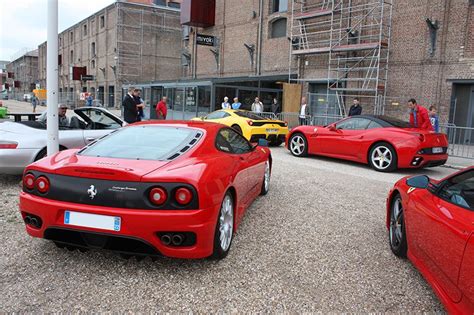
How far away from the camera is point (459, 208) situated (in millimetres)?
2863

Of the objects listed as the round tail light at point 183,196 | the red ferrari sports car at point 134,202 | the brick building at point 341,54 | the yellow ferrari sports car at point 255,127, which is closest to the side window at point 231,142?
the red ferrari sports car at point 134,202

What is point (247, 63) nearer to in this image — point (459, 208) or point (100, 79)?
point (459, 208)

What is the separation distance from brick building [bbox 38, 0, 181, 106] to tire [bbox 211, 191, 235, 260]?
41.9 metres

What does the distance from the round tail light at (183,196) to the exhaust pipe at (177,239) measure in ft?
→ 0.85

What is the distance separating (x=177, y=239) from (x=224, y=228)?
2.06 feet

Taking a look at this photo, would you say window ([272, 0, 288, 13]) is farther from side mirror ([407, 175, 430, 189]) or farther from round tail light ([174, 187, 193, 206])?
round tail light ([174, 187, 193, 206])

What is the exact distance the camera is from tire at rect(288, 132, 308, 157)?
37.6ft

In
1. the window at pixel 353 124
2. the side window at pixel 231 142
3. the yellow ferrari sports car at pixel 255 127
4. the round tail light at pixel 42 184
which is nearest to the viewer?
the round tail light at pixel 42 184

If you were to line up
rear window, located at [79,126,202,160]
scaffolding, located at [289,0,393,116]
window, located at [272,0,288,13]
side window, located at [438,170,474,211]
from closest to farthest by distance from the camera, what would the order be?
side window, located at [438,170,474,211]
rear window, located at [79,126,202,160]
scaffolding, located at [289,0,393,116]
window, located at [272,0,288,13]

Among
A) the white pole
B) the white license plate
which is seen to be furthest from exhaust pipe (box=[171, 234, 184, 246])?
the white pole

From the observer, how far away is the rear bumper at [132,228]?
3193mm

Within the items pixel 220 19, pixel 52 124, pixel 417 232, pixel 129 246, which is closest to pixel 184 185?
pixel 129 246

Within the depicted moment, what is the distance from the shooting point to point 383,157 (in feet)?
31.5

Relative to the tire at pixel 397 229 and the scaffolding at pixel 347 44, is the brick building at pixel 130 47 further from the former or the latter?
the tire at pixel 397 229
